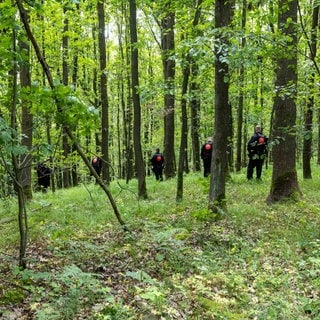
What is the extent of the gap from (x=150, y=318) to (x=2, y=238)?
17.2 feet

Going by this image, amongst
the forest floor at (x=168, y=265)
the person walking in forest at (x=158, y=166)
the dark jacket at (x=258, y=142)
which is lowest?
the forest floor at (x=168, y=265)

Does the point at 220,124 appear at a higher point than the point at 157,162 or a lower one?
higher

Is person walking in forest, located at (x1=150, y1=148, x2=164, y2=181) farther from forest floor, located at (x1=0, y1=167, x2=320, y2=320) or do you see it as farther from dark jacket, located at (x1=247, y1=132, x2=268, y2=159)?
forest floor, located at (x1=0, y1=167, x2=320, y2=320)

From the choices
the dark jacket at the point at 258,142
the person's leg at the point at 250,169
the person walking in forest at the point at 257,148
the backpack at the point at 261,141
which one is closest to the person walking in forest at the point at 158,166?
the person's leg at the point at 250,169

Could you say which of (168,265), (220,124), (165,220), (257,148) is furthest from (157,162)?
(168,265)

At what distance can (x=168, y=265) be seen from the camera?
6.39 m

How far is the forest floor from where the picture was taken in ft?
15.8

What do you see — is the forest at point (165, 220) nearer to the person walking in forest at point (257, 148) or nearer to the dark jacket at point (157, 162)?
the person walking in forest at point (257, 148)

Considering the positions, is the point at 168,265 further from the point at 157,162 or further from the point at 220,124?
the point at 157,162

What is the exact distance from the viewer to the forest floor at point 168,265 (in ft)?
15.8

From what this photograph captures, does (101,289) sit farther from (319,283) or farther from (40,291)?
(319,283)

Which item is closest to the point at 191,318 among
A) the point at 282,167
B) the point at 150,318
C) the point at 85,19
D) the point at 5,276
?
the point at 150,318

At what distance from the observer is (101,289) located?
16.6 ft

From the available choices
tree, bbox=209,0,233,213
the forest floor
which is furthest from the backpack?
tree, bbox=209,0,233,213
